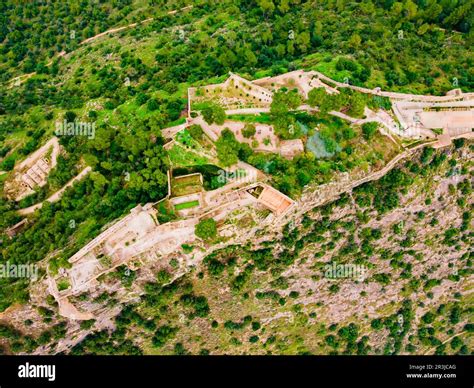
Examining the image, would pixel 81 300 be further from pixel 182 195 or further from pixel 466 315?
pixel 466 315

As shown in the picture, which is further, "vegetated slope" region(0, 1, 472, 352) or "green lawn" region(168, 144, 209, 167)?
"vegetated slope" region(0, 1, 472, 352)

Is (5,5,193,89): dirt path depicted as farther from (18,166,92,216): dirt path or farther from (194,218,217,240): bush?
(194,218,217,240): bush

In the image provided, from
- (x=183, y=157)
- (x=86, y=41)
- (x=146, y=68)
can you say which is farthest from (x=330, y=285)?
(x=86, y=41)

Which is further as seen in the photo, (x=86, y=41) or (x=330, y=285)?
(x=86, y=41)

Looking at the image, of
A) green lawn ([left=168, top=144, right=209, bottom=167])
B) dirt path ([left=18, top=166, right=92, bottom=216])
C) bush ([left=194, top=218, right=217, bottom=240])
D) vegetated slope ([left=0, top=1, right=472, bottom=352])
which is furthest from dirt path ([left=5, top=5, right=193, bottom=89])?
bush ([left=194, top=218, right=217, bottom=240])

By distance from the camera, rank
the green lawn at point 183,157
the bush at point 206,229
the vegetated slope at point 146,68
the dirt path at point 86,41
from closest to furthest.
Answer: the bush at point 206,229 < the green lawn at point 183,157 < the vegetated slope at point 146,68 < the dirt path at point 86,41

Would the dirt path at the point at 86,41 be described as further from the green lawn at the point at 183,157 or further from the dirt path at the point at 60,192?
the green lawn at the point at 183,157

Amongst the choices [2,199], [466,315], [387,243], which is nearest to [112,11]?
[2,199]

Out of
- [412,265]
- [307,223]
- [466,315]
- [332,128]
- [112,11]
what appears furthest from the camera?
[112,11]

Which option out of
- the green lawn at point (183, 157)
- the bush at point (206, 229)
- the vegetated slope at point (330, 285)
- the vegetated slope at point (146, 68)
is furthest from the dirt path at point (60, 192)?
the bush at point (206, 229)

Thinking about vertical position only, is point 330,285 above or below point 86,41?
below

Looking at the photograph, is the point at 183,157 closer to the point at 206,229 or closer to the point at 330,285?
the point at 206,229
